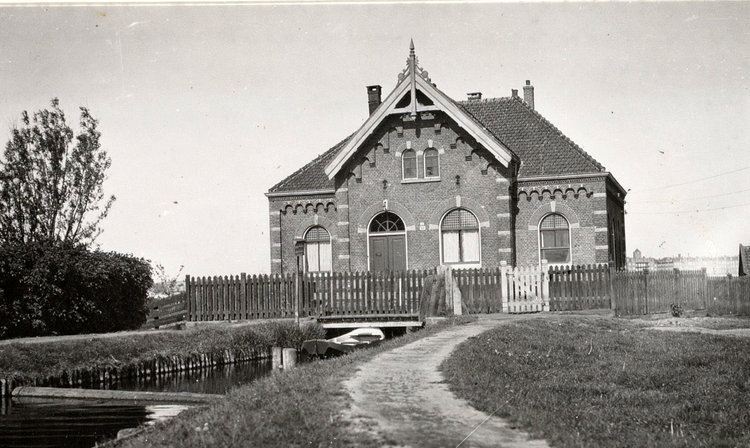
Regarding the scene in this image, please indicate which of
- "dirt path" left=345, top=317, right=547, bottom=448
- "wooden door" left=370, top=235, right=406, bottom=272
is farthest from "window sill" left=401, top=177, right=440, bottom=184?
"dirt path" left=345, top=317, right=547, bottom=448

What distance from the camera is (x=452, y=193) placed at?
29.2m

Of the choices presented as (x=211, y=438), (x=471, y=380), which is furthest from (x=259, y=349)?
(x=211, y=438)

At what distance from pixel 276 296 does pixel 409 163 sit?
25.4ft

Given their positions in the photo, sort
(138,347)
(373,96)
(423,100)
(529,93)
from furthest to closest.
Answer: (529,93)
(373,96)
(423,100)
(138,347)

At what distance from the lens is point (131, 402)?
46.9 feet

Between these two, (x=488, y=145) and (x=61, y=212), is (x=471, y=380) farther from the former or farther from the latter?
(x=61, y=212)

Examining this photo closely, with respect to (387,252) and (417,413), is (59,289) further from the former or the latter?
(417,413)

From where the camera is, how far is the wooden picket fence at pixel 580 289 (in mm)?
24188

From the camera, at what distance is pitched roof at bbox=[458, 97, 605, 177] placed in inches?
1156

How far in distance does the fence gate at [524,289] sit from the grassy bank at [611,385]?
7342 millimetres

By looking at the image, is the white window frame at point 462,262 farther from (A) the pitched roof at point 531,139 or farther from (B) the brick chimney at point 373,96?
(B) the brick chimney at point 373,96

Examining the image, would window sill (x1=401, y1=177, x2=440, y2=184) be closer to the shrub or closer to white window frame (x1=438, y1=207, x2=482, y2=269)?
white window frame (x1=438, y1=207, x2=482, y2=269)

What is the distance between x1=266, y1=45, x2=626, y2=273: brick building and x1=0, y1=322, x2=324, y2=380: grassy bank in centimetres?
663

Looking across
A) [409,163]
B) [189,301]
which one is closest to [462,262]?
[409,163]
